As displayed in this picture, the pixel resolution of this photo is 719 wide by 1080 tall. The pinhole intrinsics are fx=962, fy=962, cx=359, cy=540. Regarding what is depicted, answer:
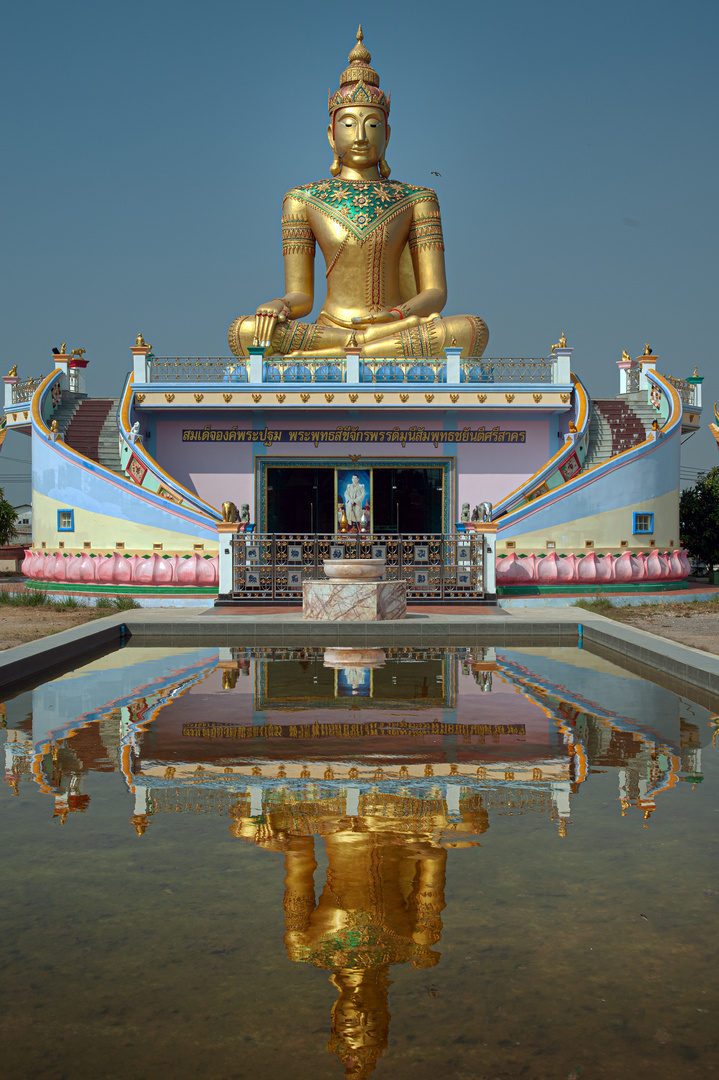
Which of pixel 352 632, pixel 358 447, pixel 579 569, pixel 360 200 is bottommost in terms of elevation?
pixel 352 632

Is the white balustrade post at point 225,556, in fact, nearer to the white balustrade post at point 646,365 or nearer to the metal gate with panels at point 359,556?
the metal gate with panels at point 359,556

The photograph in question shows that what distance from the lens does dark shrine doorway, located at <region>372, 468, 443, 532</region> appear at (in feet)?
74.2

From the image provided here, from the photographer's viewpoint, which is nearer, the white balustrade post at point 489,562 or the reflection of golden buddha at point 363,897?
the reflection of golden buddha at point 363,897

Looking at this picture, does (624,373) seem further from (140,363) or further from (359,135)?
(140,363)

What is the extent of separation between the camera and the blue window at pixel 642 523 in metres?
20.1

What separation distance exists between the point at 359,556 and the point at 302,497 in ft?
16.3

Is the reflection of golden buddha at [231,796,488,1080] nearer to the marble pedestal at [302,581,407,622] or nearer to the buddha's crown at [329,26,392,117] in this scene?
the marble pedestal at [302,581,407,622]

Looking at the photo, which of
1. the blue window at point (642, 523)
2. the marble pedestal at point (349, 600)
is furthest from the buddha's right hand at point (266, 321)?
the marble pedestal at point (349, 600)

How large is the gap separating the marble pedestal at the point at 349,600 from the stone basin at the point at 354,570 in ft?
0.56

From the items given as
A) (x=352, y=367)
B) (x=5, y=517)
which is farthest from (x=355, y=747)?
(x=5, y=517)

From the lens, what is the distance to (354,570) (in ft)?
47.5

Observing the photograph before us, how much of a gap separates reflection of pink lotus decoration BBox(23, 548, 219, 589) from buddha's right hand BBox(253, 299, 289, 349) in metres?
6.18

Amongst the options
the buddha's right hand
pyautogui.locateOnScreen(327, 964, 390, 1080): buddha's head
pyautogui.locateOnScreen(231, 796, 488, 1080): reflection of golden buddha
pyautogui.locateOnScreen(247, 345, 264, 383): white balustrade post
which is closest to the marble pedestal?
pyautogui.locateOnScreen(247, 345, 264, 383): white balustrade post

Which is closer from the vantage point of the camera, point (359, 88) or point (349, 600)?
point (349, 600)
